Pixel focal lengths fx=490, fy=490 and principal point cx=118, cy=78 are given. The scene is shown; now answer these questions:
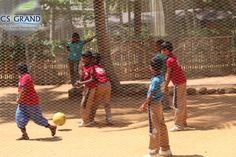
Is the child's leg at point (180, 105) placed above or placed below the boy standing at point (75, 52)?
below

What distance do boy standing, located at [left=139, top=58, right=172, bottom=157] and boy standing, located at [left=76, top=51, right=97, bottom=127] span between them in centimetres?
192

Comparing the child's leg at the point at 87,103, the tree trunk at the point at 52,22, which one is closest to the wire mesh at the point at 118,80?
the child's leg at the point at 87,103

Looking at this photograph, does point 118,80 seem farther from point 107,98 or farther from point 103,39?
point 107,98

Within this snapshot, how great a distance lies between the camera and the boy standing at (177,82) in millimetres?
5832

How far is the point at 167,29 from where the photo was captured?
41.4 feet

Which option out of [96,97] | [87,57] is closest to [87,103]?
[96,97]

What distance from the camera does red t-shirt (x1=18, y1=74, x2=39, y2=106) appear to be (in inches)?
230

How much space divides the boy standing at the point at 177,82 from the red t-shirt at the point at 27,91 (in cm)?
162

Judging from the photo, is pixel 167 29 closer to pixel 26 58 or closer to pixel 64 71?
pixel 64 71

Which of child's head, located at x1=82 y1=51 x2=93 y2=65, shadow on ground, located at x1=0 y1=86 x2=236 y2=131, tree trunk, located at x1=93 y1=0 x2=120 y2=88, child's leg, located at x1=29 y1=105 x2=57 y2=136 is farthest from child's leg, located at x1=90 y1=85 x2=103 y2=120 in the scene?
tree trunk, located at x1=93 y1=0 x2=120 y2=88

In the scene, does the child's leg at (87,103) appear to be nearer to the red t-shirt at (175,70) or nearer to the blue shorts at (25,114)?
the blue shorts at (25,114)

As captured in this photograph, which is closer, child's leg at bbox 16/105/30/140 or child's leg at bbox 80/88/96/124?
child's leg at bbox 16/105/30/140

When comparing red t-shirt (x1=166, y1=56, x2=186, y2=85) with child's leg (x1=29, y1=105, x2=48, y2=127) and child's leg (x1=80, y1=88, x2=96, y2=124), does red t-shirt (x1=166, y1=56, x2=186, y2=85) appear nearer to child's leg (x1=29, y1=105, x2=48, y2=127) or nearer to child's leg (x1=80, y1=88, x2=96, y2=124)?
child's leg (x1=80, y1=88, x2=96, y2=124)

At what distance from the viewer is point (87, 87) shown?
6652 mm
